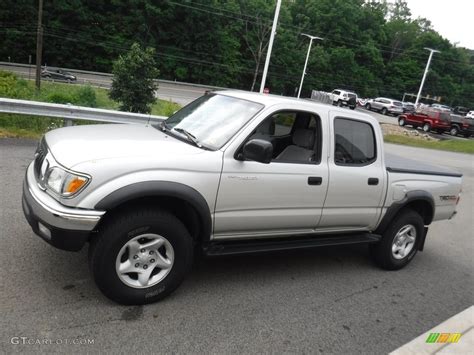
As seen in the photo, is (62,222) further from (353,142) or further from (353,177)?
(353,142)

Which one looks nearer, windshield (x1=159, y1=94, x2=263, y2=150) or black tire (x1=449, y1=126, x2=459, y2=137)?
windshield (x1=159, y1=94, x2=263, y2=150)

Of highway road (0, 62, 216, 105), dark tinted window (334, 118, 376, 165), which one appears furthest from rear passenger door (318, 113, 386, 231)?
highway road (0, 62, 216, 105)

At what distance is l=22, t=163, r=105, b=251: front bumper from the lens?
10.1ft

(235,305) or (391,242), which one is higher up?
(391,242)

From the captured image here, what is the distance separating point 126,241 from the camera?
10.8ft

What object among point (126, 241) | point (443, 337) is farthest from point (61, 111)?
point (443, 337)

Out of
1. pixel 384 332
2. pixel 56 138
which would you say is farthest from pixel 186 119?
pixel 384 332

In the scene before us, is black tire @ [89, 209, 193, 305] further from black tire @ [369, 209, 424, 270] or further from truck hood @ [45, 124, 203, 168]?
black tire @ [369, 209, 424, 270]

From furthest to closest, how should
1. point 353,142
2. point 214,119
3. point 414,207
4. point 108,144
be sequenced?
point 414,207, point 353,142, point 214,119, point 108,144

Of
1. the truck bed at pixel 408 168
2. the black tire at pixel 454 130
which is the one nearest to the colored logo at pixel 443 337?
the truck bed at pixel 408 168

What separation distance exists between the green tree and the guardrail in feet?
20.3

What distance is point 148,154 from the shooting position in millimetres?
3416

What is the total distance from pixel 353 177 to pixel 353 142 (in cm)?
41

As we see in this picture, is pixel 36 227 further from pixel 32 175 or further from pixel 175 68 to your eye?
pixel 175 68
